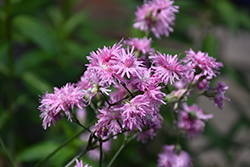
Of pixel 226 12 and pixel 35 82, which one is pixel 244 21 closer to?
pixel 226 12

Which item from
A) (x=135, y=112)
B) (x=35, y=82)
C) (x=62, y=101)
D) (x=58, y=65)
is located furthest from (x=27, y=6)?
(x=135, y=112)

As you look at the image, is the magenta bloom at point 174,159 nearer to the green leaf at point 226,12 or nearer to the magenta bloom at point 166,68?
the magenta bloom at point 166,68

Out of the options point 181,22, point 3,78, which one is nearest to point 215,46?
point 181,22

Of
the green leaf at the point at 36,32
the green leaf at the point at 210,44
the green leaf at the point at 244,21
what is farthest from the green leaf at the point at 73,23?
the green leaf at the point at 244,21

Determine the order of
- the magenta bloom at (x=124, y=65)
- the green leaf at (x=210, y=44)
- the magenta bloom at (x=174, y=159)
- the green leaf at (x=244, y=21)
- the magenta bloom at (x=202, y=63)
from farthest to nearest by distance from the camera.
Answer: the green leaf at (x=244, y=21) → the green leaf at (x=210, y=44) → the magenta bloom at (x=174, y=159) → the magenta bloom at (x=202, y=63) → the magenta bloom at (x=124, y=65)

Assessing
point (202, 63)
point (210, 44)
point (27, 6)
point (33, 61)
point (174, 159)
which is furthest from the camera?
point (210, 44)

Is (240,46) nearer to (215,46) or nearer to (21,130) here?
(215,46)

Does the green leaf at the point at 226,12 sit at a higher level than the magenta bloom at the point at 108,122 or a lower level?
higher
